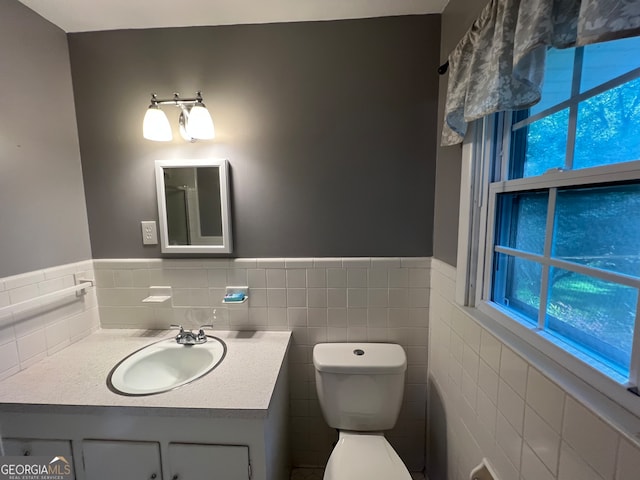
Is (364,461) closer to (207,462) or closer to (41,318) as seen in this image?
(207,462)

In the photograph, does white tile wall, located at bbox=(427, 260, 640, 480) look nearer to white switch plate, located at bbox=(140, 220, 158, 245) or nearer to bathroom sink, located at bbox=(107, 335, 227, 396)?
bathroom sink, located at bbox=(107, 335, 227, 396)

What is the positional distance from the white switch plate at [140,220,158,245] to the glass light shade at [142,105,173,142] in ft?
1.42

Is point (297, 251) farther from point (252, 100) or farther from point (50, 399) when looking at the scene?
point (50, 399)

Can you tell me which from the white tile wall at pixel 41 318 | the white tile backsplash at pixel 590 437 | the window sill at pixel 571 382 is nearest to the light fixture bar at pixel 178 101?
the white tile wall at pixel 41 318

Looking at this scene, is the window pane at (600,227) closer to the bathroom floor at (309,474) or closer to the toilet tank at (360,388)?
the toilet tank at (360,388)

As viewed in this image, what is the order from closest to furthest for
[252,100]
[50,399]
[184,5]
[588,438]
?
[588,438] → [50,399] → [184,5] → [252,100]

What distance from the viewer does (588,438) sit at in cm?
54

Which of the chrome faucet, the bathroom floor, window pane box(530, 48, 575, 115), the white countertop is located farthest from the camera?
the bathroom floor

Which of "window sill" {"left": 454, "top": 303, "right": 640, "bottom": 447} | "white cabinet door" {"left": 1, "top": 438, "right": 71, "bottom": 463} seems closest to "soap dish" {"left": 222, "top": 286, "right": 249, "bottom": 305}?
"white cabinet door" {"left": 1, "top": 438, "right": 71, "bottom": 463}

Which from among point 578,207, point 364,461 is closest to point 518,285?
point 578,207

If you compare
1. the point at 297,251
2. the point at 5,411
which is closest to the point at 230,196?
the point at 297,251

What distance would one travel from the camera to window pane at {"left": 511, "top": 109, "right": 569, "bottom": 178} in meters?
0.73

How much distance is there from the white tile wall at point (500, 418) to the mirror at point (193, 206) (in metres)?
1.13

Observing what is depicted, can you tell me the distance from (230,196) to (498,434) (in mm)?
1439
